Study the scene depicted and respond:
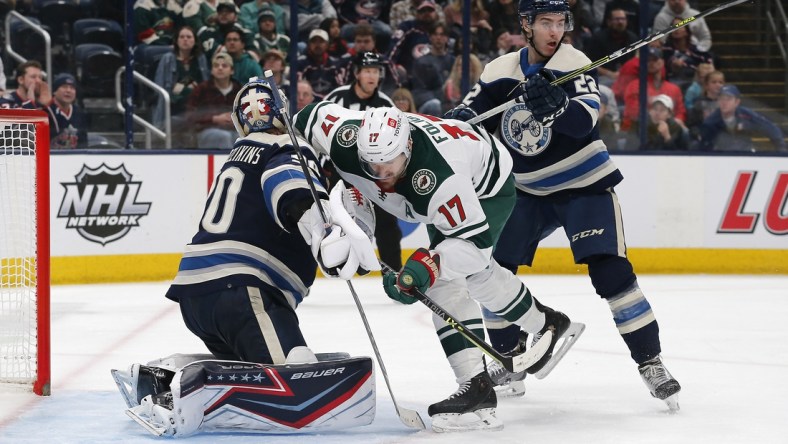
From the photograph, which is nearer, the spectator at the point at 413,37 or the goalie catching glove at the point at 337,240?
the goalie catching glove at the point at 337,240

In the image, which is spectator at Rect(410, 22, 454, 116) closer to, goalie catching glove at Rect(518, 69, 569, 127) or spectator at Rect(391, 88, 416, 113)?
spectator at Rect(391, 88, 416, 113)

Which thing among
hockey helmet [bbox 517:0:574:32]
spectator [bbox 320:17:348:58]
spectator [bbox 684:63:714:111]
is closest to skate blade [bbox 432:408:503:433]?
hockey helmet [bbox 517:0:574:32]

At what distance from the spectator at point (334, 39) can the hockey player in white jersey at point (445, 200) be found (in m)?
3.93

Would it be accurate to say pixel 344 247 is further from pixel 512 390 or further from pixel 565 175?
pixel 512 390

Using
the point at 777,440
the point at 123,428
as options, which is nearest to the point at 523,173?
the point at 777,440

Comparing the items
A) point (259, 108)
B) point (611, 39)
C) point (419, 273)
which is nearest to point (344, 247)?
point (419, 273)

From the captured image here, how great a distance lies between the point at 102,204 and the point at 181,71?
Result: 3.23ft

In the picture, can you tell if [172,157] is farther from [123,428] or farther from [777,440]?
[777,440]

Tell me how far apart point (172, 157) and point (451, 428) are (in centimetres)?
387

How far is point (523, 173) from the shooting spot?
3842mm

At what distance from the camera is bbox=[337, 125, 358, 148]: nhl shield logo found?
10.6 ft

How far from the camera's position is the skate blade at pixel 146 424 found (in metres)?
3.17

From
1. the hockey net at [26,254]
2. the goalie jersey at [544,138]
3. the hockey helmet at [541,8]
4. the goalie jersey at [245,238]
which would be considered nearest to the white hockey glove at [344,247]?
the goalie jersey at [245,238]

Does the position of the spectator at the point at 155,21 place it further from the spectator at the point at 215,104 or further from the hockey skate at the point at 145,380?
the hockey skate at the point at 145,380
